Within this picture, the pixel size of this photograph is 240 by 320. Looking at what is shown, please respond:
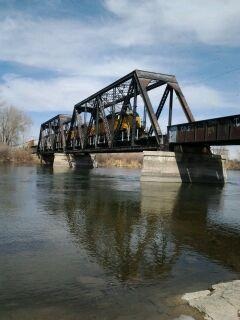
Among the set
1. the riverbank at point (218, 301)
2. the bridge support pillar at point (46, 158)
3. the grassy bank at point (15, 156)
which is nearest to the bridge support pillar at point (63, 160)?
the grassy bank at point (15, 156)

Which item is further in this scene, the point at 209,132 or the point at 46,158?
the point at 46,158

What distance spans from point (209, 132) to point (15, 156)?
77.7 metres

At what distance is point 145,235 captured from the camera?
540 inches

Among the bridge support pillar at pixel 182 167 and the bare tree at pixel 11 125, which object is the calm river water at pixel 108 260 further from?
the bare tree at pixel 11 125

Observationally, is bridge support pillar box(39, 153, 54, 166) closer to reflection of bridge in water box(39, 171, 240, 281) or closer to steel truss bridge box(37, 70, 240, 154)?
steel truss bridge box(37, 70, 240, 154)

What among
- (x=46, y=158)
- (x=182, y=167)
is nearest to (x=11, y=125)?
(x=46, y=158)

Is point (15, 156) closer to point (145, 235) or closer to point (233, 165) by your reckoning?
point (233, 165)

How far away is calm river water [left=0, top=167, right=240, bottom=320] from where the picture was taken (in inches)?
284

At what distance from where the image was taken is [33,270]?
9.19 meters

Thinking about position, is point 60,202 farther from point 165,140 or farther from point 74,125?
point 74,125

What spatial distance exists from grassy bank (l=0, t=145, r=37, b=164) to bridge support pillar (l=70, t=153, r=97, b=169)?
21.5 m

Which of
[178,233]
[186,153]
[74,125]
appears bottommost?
[178,233]

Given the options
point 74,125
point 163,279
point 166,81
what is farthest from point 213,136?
point 74,125

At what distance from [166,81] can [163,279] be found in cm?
4426
